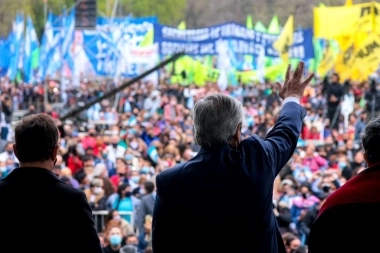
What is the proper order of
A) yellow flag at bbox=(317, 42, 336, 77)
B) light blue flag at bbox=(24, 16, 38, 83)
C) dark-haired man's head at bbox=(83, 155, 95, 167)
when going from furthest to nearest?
light blue flag at bbox=(24, 16, 38, 83) → yellow flag at bbox=(317, 42, 336, 77) → dark-haired man's head at bbox=(83, 155, 95, 167)

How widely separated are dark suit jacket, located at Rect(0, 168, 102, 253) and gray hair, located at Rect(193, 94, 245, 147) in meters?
0.50

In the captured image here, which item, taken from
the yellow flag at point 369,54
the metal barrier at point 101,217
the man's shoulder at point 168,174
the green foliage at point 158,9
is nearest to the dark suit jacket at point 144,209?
the metal barrier at point 101,217

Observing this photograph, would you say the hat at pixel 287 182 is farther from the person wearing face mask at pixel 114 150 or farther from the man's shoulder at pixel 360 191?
the man's shoulder at pixel 360 191

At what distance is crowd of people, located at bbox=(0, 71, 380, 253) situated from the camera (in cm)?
1007

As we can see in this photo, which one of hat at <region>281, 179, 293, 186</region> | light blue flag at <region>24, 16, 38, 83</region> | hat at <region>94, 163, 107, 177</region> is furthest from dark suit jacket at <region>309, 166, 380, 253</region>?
light blue flag at <region>24, 16, 38, 83</region>

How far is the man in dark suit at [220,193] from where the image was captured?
123 inches

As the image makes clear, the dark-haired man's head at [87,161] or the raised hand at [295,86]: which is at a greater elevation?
the raised hand at [295,86]

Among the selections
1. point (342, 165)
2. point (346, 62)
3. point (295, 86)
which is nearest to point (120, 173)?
point (342, 165)

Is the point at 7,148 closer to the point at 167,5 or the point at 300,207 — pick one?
the point at 300,207

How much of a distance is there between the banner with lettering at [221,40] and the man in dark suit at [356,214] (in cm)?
1879

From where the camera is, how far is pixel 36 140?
10.4 feet

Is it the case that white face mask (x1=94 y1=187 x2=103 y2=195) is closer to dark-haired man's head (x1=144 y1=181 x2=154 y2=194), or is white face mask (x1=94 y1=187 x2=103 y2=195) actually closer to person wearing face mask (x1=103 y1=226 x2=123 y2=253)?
dark-haired man's head (x1=144 y1=181 x2=154 y2=194)

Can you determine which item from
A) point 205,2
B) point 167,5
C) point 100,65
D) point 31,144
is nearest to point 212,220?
point 31,144

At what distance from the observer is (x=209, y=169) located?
3.19 meters
